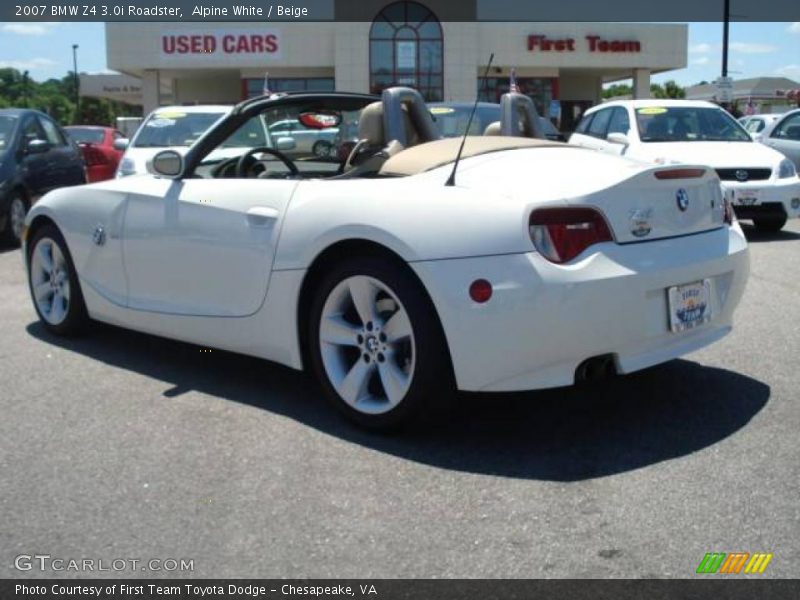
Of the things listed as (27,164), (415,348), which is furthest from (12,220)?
(415,348)

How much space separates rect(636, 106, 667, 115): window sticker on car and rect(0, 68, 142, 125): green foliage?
229 ft

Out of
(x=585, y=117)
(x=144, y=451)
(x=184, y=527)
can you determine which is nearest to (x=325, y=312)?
(x=144, y=451)

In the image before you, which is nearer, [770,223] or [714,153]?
[714,153]

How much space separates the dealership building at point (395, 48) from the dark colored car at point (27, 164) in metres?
25.3

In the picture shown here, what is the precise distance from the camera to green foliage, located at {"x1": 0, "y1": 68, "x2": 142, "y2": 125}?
3438 inches

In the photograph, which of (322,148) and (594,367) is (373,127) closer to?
(322,148)

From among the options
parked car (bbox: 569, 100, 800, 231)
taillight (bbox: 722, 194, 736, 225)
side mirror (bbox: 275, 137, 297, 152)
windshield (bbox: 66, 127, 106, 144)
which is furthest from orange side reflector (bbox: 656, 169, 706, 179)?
windshield (bbox: 66, 127, 106, 144)

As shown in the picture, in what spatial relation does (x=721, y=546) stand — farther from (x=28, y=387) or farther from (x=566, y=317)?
(x=28, y=387)

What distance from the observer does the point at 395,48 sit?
121ft

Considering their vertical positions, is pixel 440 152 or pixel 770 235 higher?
pixel 440 152

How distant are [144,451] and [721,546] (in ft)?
7.38

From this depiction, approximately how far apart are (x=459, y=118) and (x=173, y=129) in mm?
3846

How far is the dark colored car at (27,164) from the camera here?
33.1 feet

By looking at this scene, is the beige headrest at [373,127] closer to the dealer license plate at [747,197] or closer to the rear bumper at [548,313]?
the rear bumper at [548,313]
